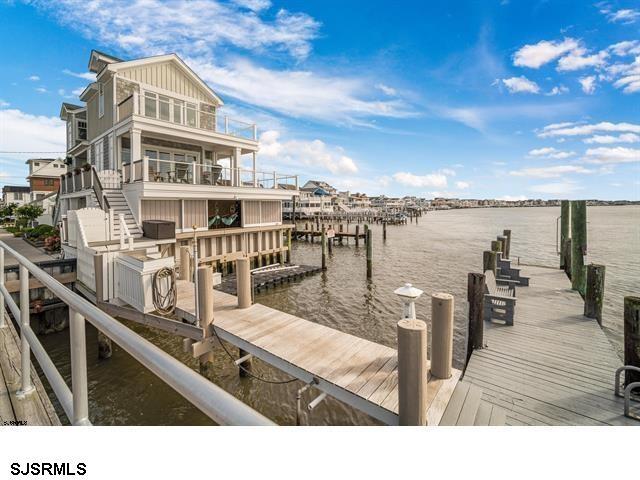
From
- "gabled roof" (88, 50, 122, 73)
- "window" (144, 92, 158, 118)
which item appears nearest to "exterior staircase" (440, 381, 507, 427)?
"window" (144, 92, 158, 118)

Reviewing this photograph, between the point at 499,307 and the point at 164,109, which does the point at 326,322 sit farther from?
the point at 164,109

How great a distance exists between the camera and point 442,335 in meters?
4.30

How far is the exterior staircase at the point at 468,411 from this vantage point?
3.73m

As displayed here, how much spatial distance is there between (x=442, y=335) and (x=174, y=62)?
816 inches

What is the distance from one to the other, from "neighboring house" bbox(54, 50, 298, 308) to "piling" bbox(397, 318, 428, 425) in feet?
39.5

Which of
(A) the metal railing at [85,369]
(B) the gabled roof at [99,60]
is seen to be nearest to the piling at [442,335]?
(A) the metal railing at [85,369]

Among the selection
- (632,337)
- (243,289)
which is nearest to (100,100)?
(243,289)

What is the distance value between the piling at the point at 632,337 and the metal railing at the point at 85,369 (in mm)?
6980

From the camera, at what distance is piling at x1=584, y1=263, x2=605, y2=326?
329 inches

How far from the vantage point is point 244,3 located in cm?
607

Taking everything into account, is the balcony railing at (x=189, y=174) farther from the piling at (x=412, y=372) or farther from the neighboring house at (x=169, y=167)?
the piling at (x=412, y=372)

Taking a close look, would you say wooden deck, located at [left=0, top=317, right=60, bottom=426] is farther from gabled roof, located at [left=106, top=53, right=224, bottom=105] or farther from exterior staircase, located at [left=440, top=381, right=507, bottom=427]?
gabled roof, located at [left=106, top=53, right=224, bottom=105]
